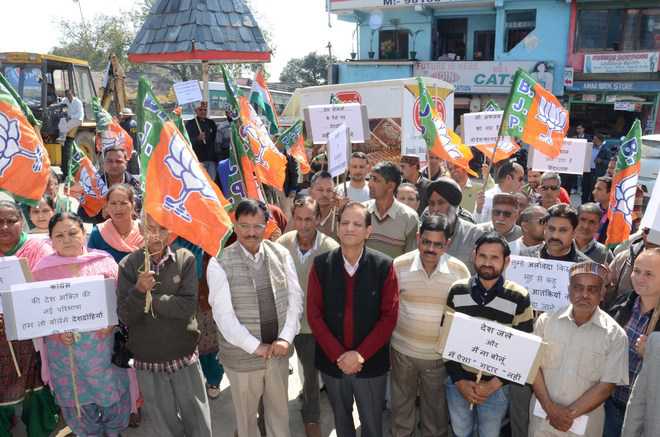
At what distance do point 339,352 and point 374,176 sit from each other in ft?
5.20

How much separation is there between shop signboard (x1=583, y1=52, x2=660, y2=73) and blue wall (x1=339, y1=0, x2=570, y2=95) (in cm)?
95

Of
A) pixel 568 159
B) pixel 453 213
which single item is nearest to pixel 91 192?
pixel 453 213

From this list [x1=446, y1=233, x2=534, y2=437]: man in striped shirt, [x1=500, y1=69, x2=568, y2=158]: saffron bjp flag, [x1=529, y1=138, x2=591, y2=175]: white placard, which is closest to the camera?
[x1=446, y1=233, x2=534, y2=437]: man in striped shirt

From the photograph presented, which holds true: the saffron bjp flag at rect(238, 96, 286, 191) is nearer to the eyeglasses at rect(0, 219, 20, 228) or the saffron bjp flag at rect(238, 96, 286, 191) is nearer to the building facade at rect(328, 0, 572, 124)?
the eyeglasses at rect(0, 219, 20, 228)

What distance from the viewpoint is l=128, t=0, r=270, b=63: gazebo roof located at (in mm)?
7266

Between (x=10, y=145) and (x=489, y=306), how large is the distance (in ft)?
10.7

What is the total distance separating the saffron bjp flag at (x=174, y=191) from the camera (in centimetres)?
302

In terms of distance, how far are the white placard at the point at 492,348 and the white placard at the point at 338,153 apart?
7.60ft

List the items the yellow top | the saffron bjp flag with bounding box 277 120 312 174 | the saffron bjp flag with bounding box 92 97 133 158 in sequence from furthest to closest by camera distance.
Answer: the yellow top < the saffron bjp flag with bounding box 277 120 312 174 < the saffron bjp flag with bounding box 92 97 133 158

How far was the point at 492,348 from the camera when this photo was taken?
2715mm

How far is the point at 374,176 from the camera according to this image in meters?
4.26

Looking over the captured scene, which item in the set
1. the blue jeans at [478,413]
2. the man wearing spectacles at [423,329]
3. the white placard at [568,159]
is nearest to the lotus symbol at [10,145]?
the man wearing spectacles at [423,329]

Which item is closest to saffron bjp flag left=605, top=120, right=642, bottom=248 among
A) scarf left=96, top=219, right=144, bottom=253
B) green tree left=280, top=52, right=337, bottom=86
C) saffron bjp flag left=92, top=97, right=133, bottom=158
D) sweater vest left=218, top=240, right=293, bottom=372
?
sweater vest left=218, top=240, right=293, bottom=372

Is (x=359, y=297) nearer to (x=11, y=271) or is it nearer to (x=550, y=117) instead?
(x=11, y=271)
